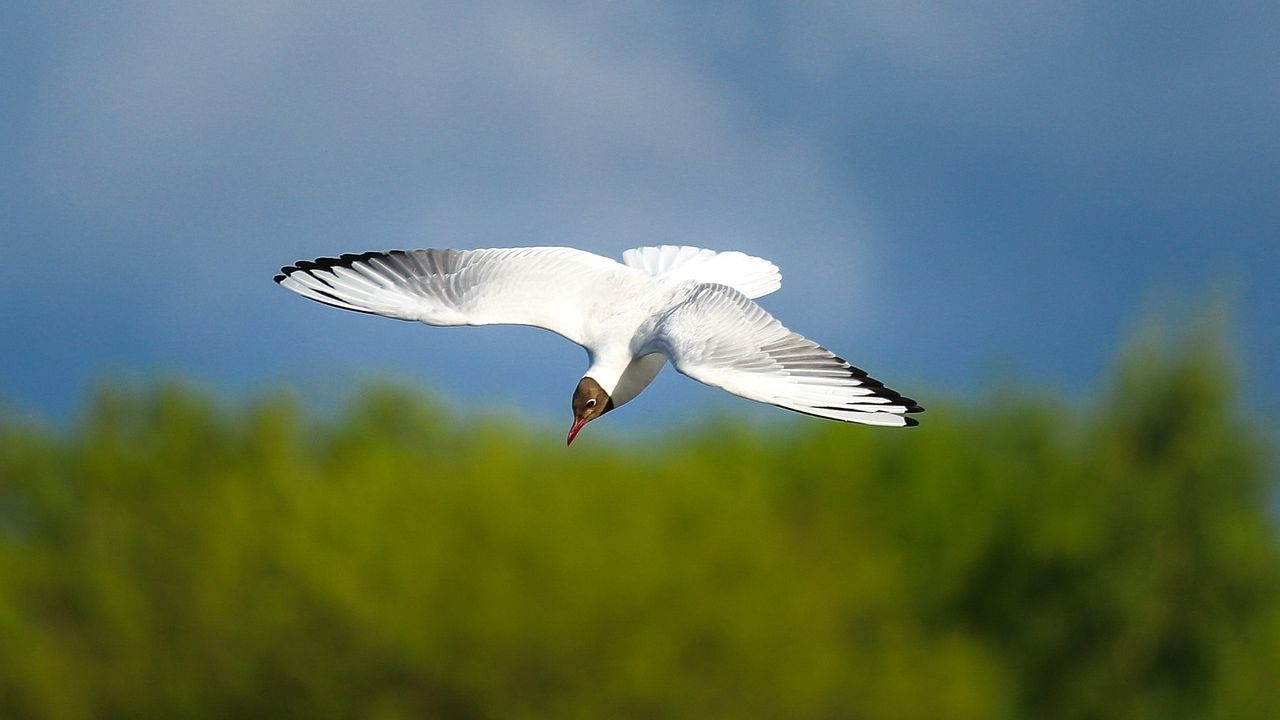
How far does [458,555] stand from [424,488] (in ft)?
3.77

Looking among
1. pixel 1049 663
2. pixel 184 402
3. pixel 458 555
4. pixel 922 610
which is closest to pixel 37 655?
pixel 184 402

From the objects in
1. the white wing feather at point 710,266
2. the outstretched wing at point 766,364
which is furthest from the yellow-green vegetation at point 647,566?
the outstretched wing at point 766,364

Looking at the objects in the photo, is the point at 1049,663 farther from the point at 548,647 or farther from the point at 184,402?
the point at 184,402

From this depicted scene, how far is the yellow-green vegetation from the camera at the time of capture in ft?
47.8

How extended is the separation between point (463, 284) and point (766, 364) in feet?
6.92

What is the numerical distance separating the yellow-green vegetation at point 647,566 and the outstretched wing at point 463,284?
6441 mm

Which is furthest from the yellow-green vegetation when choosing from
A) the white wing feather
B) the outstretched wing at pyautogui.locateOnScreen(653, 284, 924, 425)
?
the outstretched wing at pyautogui.locateOnScreen(653, 284, 924, 425)

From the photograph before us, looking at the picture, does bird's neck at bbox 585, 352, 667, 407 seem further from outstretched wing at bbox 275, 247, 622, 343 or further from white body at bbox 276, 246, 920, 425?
outstretched wing at bbox 275, 247, 622, 343

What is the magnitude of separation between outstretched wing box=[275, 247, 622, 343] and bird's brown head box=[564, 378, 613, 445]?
0.32 metres

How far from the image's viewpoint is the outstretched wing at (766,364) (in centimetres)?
646

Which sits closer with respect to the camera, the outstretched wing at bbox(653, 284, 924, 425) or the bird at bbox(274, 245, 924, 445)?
the outstretched wing at bbox(653, 284, 924, 425)

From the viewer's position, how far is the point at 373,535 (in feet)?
50.7

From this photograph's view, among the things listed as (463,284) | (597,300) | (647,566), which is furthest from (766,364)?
(647,566)

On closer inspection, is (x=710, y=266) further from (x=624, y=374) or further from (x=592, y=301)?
(x=624, y=374)
